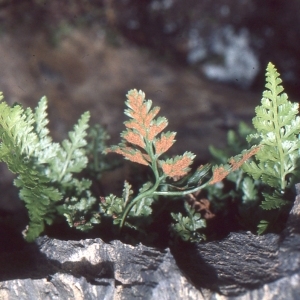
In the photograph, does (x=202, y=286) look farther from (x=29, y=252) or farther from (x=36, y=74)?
(x=36, y=74)

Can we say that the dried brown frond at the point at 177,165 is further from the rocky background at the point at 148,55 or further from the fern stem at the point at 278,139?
the rocky background at the point at 148,55

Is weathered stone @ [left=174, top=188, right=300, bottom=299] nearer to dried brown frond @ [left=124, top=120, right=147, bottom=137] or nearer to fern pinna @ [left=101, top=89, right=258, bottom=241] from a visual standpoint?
fern pinna @ [left=101, top=89, right=258, bottom=241]

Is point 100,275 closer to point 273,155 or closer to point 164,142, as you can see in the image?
point 164,142

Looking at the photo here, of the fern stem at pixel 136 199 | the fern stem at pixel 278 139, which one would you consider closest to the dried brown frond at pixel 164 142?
the fern stem at pixel 136 199

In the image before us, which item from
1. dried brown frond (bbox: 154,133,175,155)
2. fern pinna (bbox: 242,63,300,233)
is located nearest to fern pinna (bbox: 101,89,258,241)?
dried brown frond (bbox: 154,133,175,155)

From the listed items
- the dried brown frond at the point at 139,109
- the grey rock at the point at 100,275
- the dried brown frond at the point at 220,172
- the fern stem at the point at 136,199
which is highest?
the dried brown frond at the point at 139,109

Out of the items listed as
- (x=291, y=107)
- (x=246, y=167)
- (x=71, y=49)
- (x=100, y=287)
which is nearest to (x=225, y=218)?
(x=246, y=167)
